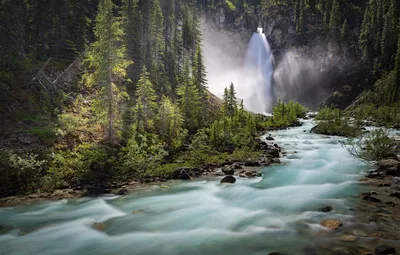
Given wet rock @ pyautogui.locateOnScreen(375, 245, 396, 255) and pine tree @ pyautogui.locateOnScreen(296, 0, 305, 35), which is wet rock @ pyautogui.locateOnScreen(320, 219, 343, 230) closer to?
wet rock @ pyautogui.locateOnScreen(375, 245, 396, 255)

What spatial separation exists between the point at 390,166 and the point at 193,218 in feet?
38.3

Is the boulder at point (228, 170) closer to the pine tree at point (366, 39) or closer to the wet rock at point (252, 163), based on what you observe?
the wet rock at point (252, 163)

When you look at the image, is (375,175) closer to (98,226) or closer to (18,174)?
(98,226)

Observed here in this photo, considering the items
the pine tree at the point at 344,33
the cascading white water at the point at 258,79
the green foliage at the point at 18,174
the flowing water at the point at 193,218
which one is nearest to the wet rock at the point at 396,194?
the flowing water at the point at 193,218

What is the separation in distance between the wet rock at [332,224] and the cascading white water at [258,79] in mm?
84345

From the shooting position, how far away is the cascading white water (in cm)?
9544

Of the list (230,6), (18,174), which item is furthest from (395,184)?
(230,6)

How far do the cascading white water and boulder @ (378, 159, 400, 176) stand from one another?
77417 millimetres

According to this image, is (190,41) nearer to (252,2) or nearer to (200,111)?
(200,111)

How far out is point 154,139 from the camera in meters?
22.9

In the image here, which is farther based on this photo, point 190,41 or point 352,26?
point 352,26

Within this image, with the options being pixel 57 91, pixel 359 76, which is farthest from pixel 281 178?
pixel 359 76

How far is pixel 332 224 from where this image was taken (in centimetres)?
934

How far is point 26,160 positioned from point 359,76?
83.9 m
